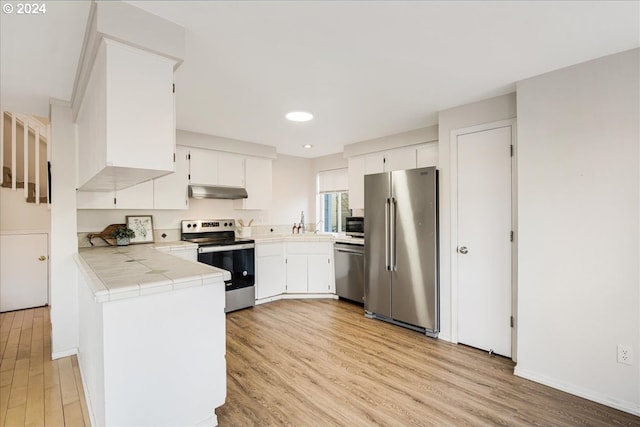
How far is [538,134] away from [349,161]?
268cm

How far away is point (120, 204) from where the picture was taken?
3414mm

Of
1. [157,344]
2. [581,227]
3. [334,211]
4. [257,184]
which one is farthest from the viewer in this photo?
[334,211]

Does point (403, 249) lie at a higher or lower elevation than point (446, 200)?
lower

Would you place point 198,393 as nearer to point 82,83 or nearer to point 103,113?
point 103,113

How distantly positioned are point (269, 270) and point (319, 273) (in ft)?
2.45

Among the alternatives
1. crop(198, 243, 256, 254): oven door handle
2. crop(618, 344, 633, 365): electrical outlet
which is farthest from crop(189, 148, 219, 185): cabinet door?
crop(618, 344, 633, 365): electrical outlet

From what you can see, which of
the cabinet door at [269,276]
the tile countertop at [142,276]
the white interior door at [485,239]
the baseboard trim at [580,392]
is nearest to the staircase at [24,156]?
the tile countertop at [142,276]

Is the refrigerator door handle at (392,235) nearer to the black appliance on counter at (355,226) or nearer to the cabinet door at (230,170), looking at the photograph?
the black appliance on counter at (355,226)

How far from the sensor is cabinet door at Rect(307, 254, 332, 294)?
4578 mm

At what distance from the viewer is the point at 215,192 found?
4.10 meters

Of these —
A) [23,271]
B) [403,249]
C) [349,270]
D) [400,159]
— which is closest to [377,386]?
[403,249]

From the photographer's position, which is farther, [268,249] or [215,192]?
[268,249]

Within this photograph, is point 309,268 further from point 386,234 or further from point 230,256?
point 386,234

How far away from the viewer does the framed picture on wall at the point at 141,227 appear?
3.68 m
